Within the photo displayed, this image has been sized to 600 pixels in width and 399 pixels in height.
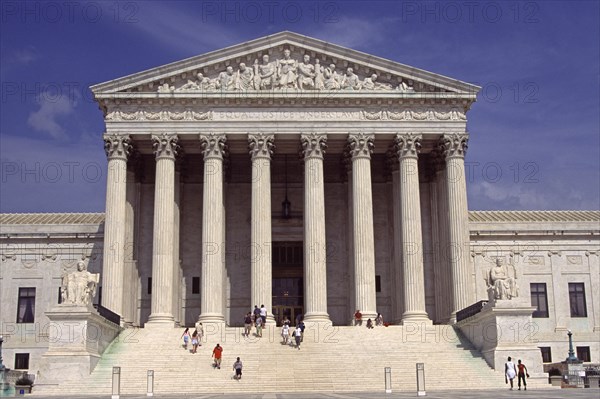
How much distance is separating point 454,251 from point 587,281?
1489 cm

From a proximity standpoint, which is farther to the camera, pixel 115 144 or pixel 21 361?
pixel 21 361

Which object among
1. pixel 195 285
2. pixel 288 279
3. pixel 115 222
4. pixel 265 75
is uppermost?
pixel 265 75

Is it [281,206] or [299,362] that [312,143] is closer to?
[281,206]

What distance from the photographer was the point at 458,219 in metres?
54.8

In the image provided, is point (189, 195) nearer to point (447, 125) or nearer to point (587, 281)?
point (447, 125)

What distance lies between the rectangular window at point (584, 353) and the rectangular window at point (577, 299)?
2613 millimetres

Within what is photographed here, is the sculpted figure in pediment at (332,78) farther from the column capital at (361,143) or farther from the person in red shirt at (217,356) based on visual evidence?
the person in red shirt at (217,356)

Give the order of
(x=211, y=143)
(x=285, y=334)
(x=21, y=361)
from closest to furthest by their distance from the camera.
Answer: (x=285, y=334)
(x=211, y=143)
(x=21, y=361)

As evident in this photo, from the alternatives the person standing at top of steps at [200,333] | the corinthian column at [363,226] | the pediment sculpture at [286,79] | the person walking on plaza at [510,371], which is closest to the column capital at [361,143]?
the corinthian column at [363,226]

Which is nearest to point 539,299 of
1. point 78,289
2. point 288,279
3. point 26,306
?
point 288,279

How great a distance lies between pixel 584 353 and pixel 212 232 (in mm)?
29409

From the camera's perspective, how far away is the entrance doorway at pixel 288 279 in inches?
2402

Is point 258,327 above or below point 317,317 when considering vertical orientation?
below

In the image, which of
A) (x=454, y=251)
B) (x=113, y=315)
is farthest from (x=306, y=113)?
(x=113, y=315)
